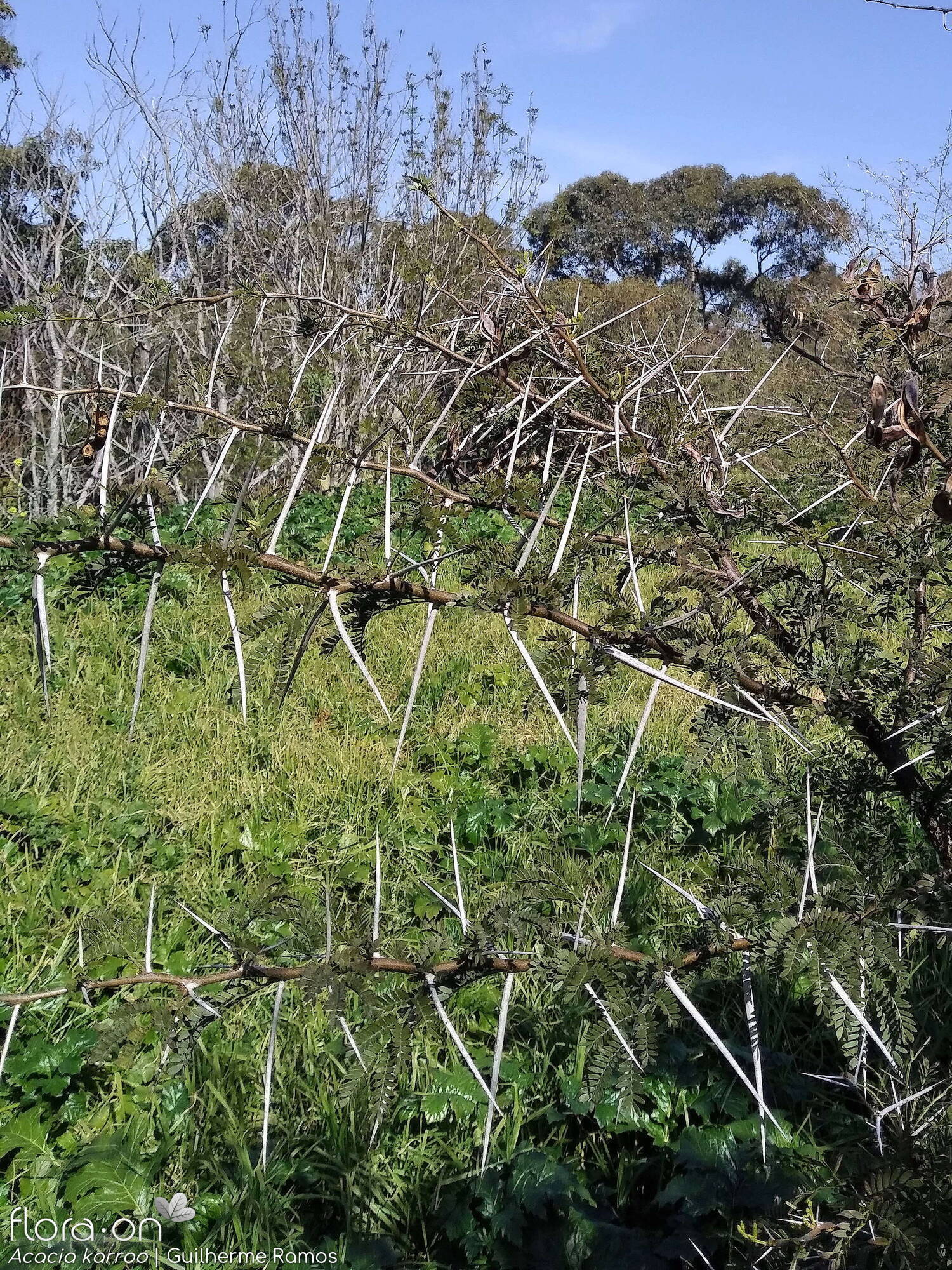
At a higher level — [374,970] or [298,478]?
[298,478]

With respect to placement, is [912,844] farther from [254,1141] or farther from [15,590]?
[15,590]

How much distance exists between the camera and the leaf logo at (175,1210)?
4.70ft

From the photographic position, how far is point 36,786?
9.48ft

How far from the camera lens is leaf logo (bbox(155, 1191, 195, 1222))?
143cm

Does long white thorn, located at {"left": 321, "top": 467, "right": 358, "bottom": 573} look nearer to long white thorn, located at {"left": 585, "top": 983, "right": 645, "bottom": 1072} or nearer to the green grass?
the green grass

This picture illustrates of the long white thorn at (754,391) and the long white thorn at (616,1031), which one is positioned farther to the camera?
the long white thorn at (754,391)

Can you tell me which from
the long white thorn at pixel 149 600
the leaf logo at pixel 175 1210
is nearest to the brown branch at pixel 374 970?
the long white thorn at pixel 149 600

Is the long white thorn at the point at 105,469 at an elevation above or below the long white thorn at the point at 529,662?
above

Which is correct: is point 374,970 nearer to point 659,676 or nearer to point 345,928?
point 345,928

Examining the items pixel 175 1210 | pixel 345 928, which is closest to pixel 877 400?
pixel 345 928

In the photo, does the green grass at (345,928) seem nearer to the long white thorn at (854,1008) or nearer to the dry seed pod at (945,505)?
the long white thorn at (854,1008)

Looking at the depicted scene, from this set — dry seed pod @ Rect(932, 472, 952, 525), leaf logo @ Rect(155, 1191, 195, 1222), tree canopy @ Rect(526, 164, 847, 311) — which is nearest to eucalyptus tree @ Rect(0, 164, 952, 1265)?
dry seed pod @ Rect(932, 472, 952, 525)

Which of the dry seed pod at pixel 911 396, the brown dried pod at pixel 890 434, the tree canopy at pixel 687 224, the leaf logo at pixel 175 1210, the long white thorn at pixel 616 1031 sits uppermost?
the tree canopy at pixel 687 224

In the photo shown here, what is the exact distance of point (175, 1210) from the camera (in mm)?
1492
